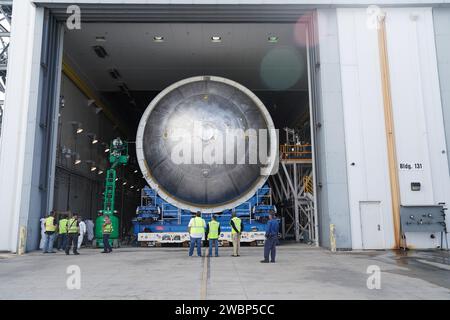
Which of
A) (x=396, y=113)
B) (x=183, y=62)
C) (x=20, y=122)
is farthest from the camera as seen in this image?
(x=183, y=62)

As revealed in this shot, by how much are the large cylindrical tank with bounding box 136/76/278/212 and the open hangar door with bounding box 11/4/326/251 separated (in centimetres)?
196

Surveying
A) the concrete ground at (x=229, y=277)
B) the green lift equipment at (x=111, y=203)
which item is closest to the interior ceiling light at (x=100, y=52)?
the green lift equipment at (x=111, y=203)

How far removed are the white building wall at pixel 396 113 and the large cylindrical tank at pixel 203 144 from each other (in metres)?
2.74

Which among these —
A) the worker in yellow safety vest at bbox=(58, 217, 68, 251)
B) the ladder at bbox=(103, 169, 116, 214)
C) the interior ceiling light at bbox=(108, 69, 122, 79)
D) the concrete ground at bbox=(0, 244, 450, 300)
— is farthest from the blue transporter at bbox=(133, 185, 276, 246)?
the interior ceiling light at bbox=(108, 69, 122, 79)

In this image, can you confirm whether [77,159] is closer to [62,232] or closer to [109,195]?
[109,195]

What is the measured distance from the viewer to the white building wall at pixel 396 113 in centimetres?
1147

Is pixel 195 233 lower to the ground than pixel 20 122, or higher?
lower

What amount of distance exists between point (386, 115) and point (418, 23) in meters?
3.24

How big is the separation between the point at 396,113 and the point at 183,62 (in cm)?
919

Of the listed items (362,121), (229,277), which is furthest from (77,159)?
(229,277)

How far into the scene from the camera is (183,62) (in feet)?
56.6

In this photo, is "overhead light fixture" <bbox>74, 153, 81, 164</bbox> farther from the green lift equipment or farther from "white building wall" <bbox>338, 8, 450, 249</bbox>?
"white building wall" <bbox>338, 8, 450, 249</bbox>

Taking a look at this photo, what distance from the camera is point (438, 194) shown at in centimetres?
1148

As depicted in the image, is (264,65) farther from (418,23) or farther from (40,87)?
(40,87)
